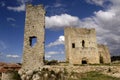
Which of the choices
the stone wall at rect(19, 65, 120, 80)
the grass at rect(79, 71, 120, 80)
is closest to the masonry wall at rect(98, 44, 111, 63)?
the stone wall at rect(19, 65, 120, 80)

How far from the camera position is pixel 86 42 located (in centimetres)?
3775

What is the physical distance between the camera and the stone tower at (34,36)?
3216 cm

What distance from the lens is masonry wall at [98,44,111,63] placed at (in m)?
42.3

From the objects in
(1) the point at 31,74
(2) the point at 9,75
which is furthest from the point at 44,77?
(2) the point at 9,75

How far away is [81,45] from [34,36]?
894 centimetres

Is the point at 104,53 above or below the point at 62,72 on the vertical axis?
above

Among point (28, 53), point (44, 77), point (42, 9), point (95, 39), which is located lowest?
point (44, 77)

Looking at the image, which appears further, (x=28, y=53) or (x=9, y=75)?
(x=28, y=53)

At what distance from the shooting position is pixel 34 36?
108 feet

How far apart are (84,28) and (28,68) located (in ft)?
40.3

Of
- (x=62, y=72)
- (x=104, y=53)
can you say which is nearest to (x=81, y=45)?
(x=104, y=53)

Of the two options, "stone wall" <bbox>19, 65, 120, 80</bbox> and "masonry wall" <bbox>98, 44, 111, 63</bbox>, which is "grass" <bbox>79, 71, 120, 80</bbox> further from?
"masonry wall" <bbox>98, 44, 111, 63</bbox>

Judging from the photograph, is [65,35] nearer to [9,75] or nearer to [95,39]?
[95,39]

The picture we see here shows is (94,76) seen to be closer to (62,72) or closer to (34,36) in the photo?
(62,72)
